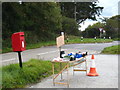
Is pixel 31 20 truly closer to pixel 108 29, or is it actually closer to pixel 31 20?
pixel 31 20

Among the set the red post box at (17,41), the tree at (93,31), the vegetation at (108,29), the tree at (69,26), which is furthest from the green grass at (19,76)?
the tree at (93,31)

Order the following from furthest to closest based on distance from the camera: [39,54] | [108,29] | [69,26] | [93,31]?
1. [93,31]
2. [108,29]
3. [69,26]
4. [39,54]

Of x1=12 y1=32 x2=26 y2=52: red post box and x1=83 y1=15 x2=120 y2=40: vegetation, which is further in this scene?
x1=83 y1=15 x2=120 y2=40: vegetation

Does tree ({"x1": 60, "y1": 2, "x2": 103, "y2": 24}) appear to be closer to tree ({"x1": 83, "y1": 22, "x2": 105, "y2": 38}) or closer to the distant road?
tree ({"x1": 83, "y1": 22, "x2": 105, "y2": 38})

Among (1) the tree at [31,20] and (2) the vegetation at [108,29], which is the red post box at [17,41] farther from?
(2) the vegetation at [108,29]

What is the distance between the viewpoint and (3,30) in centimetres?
2184

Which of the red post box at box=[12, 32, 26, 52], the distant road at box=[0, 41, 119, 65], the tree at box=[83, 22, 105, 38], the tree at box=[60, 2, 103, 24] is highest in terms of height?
the tree at box=[60, 2, 103, 24]

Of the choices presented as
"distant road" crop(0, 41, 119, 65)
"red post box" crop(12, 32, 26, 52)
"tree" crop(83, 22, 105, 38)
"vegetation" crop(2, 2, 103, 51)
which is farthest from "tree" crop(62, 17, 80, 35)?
"red post box" crop(12, 32, 26, 52)

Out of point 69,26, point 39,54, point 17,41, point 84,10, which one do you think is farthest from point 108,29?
point 17,41

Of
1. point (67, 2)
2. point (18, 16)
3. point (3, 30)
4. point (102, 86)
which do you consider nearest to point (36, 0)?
point (18, 16)

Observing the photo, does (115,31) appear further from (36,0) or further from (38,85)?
(38,85)

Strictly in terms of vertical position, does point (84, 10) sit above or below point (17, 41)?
above

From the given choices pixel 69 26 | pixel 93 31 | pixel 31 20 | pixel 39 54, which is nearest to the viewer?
pixel 39 54

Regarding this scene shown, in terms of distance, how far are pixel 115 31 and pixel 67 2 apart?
14.0 metres
